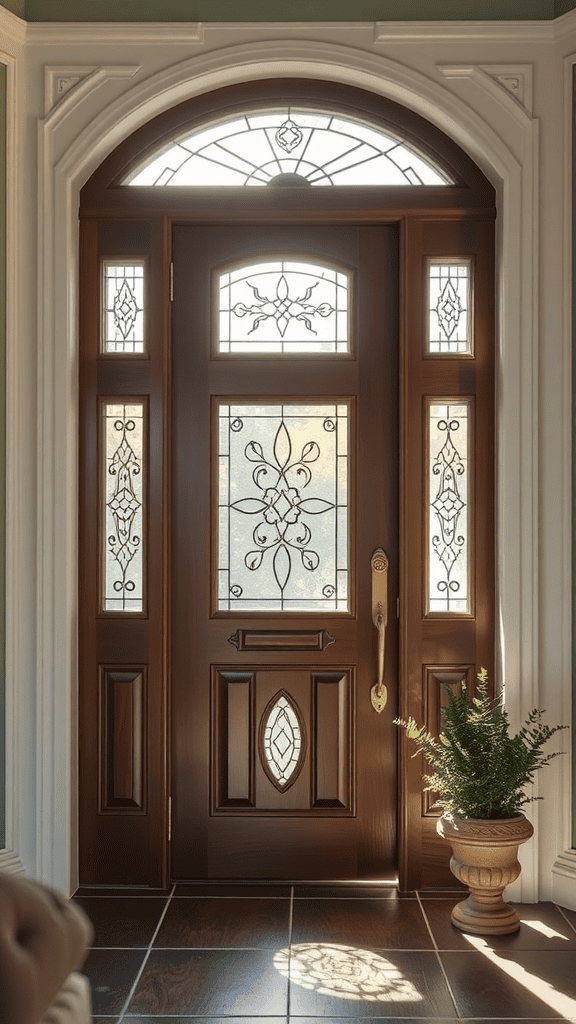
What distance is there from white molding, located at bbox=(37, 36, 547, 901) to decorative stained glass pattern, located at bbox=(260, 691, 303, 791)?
721 mm

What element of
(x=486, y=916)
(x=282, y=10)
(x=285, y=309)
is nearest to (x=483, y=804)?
(x=486, y=916)

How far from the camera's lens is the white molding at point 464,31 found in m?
3.21

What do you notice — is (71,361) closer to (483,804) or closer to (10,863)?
(10,863)

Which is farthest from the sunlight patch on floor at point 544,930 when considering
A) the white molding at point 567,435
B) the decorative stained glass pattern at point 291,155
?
the decorative stained glass pattern at point 291,155

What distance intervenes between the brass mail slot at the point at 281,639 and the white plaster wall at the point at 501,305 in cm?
63

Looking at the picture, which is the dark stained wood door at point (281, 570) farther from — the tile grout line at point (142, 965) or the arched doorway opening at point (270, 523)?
the tile grout line at point (142, 965)

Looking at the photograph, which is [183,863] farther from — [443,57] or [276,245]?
[443,57]

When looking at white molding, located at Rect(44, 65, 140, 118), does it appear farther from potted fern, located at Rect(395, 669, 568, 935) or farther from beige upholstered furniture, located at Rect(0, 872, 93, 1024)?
beige upholstered furniture, located at Rect(0, 872, 93, 1024)

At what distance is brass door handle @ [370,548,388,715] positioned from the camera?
3354 mm

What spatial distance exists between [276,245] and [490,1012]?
8.53 feet

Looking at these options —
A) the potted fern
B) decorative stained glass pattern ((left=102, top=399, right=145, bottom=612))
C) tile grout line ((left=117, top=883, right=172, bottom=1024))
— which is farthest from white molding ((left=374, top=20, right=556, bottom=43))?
tile grout line ((left=117, top=883, right=172, bottom=1024))

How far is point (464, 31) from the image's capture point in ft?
10.5

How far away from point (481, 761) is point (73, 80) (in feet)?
9.09

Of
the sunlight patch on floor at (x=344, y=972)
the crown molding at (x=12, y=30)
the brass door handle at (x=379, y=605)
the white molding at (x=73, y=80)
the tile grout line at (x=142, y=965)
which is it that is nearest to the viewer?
the tile grout line at (x=142, y=965)
